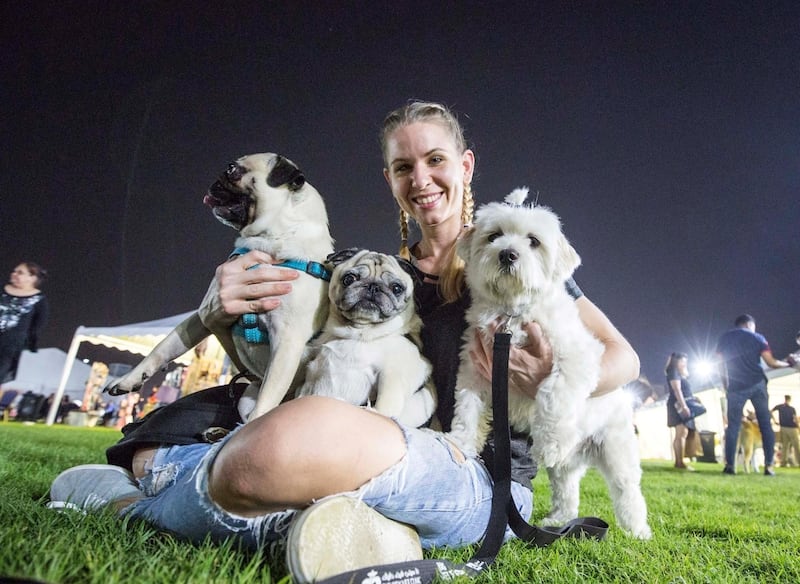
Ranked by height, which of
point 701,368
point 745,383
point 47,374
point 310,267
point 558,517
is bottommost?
point 47,374

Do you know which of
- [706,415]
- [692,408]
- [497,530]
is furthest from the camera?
[706,415]

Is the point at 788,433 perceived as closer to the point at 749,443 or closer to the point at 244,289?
the point at 749,443

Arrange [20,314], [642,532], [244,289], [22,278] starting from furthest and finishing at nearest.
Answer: [22,278]
[20,314]
[642,532]
[244,289]

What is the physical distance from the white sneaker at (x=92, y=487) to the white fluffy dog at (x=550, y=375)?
1.58 meters

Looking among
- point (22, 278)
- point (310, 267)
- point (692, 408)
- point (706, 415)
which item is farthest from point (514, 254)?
point (706, 415)

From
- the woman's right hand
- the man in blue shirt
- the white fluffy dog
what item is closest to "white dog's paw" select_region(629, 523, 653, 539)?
the white fluffy dog

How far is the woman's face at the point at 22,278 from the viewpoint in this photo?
7672mm

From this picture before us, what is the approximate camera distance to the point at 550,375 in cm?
249

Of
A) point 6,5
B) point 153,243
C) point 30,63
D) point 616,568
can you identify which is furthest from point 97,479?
point 153,243

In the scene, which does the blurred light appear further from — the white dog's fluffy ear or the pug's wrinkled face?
the pug's wrinkled face

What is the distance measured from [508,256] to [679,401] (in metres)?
8.82

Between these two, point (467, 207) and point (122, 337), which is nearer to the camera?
point (467, 207)

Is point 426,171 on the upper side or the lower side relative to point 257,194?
upper

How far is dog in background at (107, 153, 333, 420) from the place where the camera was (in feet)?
8.07
